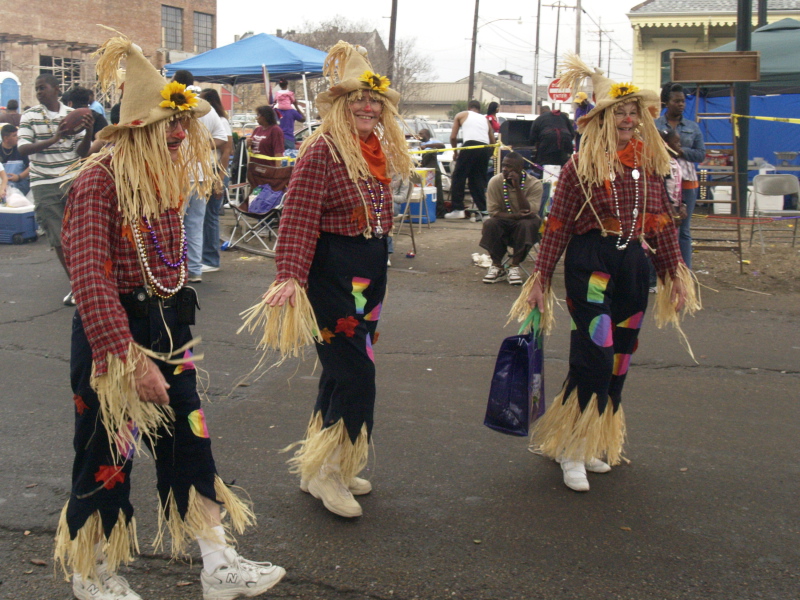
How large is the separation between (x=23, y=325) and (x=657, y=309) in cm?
519

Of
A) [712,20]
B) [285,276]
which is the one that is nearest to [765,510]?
[285,276]

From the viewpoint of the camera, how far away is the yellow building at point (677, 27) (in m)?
24.0

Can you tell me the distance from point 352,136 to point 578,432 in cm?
179

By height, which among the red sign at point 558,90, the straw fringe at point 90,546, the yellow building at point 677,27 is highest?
the yellow building at point 677,27

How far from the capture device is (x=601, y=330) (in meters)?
3.85

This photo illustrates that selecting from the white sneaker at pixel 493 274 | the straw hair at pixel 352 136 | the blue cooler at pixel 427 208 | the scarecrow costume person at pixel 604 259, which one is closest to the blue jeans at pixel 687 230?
the white sneaker at pixel 493 274

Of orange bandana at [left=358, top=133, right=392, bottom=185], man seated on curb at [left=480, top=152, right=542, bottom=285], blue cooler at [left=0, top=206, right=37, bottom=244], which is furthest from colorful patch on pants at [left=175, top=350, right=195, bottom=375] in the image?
blue cooler at [left=0, top=206, right=37, bottom=244]

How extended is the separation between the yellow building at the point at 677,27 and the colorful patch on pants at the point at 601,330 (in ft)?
72.1

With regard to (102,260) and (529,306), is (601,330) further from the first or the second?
(102,260)

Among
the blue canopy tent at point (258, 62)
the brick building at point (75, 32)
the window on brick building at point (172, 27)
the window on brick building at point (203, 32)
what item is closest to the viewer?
the blue canopy tent at point (258, 62)

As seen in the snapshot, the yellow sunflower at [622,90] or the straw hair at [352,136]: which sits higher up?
the yellow sunflower at [622,90]

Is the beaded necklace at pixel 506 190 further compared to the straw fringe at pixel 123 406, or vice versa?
the beaded necklace at pixel 506 190

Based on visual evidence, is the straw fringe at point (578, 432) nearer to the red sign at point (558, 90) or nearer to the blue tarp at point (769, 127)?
the red sign at point (558, 90)

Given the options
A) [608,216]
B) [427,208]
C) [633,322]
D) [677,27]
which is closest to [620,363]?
[633,322]
